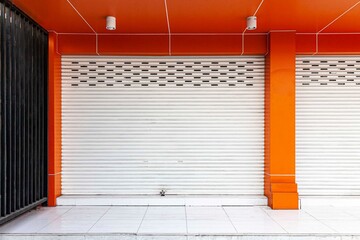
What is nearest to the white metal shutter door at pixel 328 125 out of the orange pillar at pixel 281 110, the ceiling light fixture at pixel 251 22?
the orange pillar at pixel 281 110

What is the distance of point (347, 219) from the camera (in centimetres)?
654

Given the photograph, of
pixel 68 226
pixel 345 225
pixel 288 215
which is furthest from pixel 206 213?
pixel 68 226

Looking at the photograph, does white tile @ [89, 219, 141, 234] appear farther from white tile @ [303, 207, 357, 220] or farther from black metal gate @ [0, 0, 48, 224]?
white tile @ [303, 207, 357, 220]

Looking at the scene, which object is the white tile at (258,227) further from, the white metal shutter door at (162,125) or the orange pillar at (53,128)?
the orange pillar at (53,128)

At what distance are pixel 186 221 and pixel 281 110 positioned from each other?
9.52ft

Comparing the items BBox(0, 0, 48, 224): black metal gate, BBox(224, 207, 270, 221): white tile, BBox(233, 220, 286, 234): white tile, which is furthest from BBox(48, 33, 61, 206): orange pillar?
BBox(233, 220, 286, 234): white tile

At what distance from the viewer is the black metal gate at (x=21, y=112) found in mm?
5773

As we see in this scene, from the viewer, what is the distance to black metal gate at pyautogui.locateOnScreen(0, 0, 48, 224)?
5.77 meters

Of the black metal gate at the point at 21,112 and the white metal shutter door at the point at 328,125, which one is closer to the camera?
the black metal gate at the point at 21,112

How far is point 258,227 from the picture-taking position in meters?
5.99

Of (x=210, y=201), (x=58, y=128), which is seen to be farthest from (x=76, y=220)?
(x=210, y=201)

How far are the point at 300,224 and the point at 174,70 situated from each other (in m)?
3.86

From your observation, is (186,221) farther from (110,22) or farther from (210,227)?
(110,22)

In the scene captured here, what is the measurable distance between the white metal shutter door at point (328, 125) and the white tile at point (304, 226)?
5.49 feet
